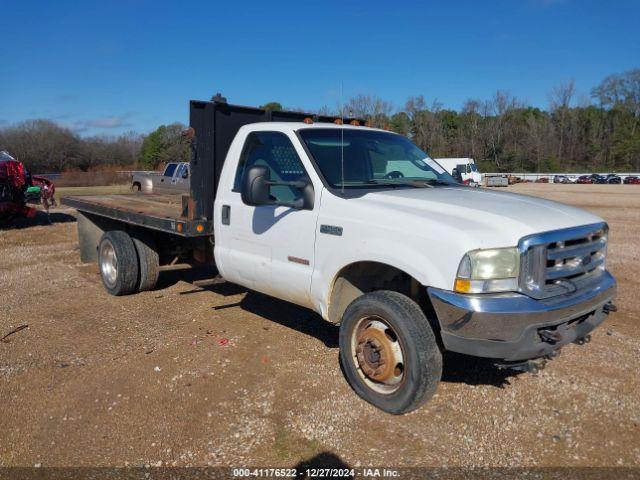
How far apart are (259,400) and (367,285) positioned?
4.09ft

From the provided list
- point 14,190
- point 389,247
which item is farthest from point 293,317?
point 14,190

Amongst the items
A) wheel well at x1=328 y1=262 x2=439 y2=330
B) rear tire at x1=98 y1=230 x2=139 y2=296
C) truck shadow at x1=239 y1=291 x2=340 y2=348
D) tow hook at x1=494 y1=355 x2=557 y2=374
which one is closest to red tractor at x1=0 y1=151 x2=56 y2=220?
rear tire at x1=98 y1=230 x2=139 y2=296

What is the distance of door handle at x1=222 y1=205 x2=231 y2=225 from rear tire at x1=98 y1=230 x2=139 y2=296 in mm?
2217

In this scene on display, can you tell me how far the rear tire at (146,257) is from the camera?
22.4 feet

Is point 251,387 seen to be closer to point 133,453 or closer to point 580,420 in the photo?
point 133,453

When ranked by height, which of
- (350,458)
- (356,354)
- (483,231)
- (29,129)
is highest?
(29,129)

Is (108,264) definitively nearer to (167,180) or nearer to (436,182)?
(436,182)

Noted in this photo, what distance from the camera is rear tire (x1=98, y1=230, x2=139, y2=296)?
6.67 meters

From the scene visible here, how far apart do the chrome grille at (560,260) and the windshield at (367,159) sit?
1.47 m

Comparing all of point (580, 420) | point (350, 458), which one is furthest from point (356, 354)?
point (580, 420)

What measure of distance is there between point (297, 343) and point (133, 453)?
2172 mm

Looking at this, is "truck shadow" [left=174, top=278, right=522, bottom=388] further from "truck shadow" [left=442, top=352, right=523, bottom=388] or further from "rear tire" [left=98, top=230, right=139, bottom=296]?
"rear tire" [left=98, top=230, right=139, bottom=296]

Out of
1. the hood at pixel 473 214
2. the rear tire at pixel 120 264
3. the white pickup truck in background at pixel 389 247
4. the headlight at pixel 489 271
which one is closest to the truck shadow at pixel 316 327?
the white pickup truck in background at pixel 389 247

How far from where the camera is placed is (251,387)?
4301mm
